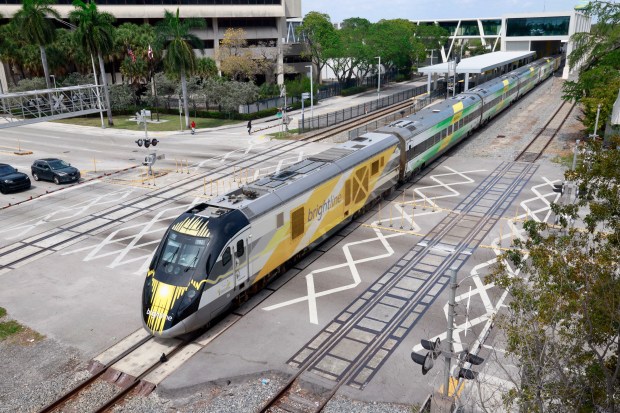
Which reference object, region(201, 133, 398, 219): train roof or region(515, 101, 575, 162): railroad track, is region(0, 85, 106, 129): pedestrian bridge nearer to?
region(201, 133, 398, 219): train roof

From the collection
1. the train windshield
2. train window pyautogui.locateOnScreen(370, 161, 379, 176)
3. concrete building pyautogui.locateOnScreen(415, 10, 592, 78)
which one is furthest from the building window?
the train windshield

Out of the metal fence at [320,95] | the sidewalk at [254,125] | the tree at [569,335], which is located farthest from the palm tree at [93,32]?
the tree at [569,335]

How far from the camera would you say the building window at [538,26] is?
95.6 meters

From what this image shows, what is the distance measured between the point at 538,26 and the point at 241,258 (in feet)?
323

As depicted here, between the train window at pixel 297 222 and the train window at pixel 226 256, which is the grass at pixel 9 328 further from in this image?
the train window at pixel 297 222

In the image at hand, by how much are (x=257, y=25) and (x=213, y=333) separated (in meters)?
77.2

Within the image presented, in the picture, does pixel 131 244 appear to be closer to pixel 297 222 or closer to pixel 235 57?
pixel 297 222

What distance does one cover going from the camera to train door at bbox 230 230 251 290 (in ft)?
62.4

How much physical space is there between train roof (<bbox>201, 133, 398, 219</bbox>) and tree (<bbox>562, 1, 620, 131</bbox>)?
20246 millimetres

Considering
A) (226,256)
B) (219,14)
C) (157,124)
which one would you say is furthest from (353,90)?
(226,256)

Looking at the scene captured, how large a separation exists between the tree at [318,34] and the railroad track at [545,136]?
34487 mm

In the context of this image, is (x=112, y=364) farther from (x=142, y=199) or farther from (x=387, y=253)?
(x=142, y=199)

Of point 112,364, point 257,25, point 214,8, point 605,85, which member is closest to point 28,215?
point 112,364

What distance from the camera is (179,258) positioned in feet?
60.3
